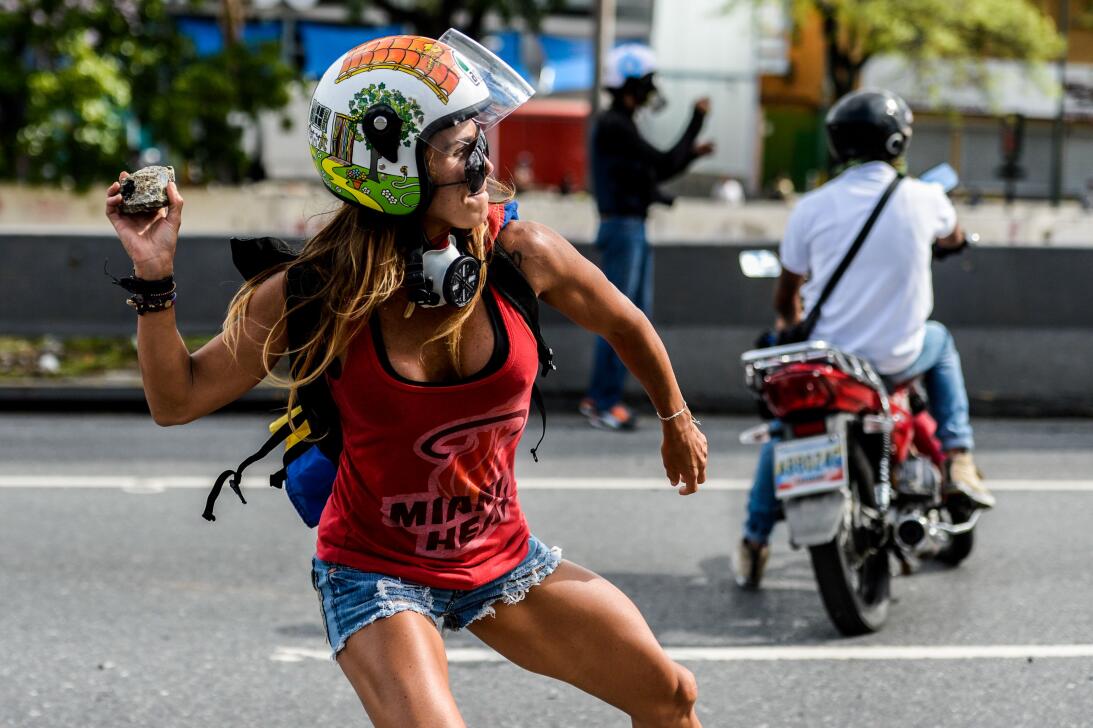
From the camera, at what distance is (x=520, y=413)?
2.83 m

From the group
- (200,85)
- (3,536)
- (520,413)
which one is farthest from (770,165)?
(520,413)

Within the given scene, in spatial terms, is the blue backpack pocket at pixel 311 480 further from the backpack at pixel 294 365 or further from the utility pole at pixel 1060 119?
the utility pole at pixel 1060 119

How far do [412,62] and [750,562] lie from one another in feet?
11.4

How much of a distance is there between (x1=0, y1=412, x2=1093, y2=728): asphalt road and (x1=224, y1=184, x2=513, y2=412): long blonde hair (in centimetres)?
191

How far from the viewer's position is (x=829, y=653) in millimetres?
4945

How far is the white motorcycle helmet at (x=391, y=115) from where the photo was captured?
2652 mm

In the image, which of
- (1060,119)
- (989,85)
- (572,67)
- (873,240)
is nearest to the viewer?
(873,240)

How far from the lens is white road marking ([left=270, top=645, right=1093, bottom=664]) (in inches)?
193

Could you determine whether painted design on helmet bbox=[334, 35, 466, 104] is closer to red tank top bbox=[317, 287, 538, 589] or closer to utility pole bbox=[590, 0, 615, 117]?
red tank top bbox=[317, 287, 538, 589]

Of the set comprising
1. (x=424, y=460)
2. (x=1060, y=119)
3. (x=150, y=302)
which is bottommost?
(x=1060, y=119)

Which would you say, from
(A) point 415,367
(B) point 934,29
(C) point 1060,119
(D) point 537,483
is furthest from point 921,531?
(C) point 1060,119

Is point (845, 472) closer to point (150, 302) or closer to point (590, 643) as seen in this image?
point (590, 643)

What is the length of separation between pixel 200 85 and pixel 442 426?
60.4 ft

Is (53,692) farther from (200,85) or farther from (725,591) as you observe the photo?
(200,85)
